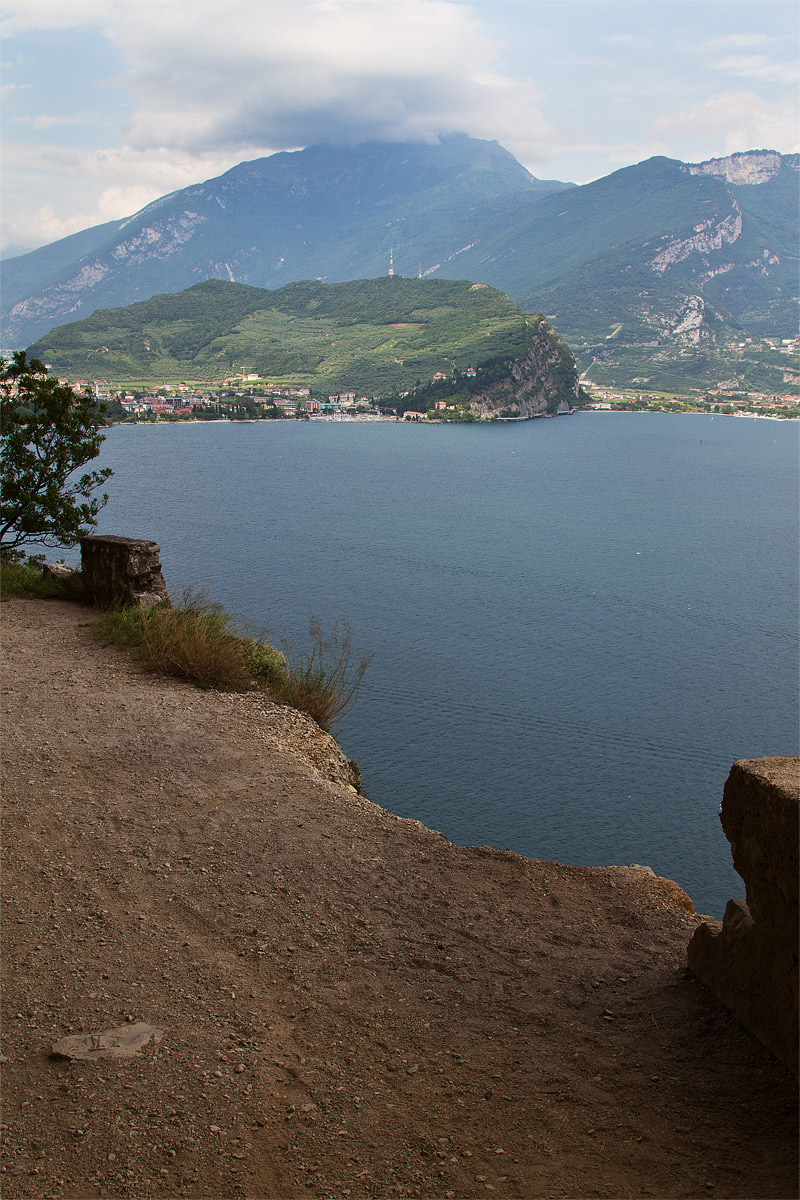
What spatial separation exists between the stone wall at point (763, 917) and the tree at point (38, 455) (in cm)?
1092

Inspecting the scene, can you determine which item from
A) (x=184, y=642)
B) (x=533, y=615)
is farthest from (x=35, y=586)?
(x=533, y=615)

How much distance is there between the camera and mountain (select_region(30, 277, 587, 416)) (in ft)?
361

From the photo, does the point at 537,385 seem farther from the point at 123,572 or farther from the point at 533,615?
the point at 123,572

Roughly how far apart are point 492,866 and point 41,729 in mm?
3477

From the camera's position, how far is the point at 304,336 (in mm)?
137375

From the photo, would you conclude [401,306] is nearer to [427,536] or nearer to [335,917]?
[427,536]

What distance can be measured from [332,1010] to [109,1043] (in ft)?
2.98

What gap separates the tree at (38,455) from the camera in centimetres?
1276

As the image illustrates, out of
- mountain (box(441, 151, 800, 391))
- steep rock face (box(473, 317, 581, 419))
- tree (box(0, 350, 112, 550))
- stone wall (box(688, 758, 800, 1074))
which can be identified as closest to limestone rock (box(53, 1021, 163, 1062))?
stone wall (box(688, 758, 800, 1074))

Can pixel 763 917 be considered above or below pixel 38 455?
below

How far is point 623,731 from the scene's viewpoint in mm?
20609

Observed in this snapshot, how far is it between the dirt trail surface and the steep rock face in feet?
332

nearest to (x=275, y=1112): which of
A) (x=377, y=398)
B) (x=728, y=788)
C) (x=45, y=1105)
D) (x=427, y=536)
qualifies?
(x=45, y=1105)

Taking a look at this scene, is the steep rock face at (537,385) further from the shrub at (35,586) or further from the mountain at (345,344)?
the shrub at (35,586)
